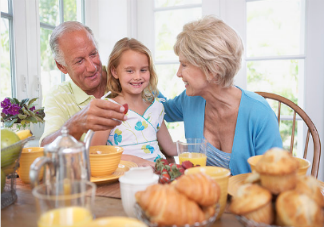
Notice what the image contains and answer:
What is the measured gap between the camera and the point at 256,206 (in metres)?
0.60

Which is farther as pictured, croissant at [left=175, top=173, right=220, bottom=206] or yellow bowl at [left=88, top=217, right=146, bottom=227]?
croissant at [left=175, top=173, right=220, bottom=206]

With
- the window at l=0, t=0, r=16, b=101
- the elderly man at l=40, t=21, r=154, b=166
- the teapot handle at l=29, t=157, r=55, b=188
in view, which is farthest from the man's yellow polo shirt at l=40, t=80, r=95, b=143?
the teapot handle at l=29, t=157, r=55, b=188

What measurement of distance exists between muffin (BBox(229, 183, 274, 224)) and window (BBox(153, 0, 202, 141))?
218 cm

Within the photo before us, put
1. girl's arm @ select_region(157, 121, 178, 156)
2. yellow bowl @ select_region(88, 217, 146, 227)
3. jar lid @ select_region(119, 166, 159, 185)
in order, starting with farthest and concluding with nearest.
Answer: girl's arm @ select_region(157, 121, 178, 156) < jar lid @ select_region(119, 166, 159, 185) < yellow bowl @ select_region(88, 217, 146, 227)

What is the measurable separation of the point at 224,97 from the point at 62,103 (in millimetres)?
933

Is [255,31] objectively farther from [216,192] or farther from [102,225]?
[102,225]

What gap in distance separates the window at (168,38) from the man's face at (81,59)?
3.32ft

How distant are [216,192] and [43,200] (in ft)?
1.15

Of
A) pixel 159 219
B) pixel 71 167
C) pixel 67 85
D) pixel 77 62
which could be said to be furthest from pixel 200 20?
pixel 159 219

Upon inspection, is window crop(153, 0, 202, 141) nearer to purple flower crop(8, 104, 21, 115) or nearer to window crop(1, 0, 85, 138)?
window crop(1, 0, 85, 138)

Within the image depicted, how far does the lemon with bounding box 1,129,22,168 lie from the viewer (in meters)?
0.84

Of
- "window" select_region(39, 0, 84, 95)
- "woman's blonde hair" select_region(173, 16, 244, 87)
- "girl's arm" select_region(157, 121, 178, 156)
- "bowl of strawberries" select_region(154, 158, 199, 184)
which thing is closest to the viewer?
"bowl of strawberries" select_region(154, 158, 199, 184)

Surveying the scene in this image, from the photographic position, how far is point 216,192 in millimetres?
641

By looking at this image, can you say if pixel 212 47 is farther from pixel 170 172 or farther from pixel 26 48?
pixel 26 48
